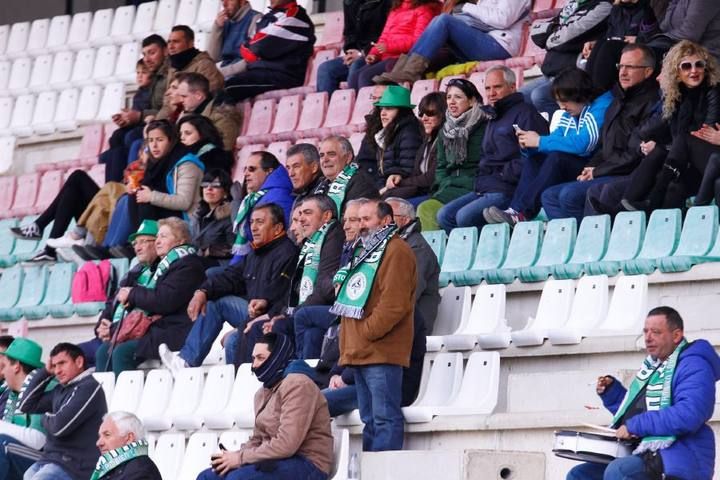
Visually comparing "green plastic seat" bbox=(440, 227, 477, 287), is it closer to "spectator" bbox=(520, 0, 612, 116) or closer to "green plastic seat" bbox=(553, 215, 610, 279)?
"green plastic seat" bbox=(553, 215, 610, 279)

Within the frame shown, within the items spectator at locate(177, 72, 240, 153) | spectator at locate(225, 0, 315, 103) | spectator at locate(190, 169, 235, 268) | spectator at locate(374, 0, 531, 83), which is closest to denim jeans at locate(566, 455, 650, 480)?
spectator at locate(190, 169, 235, 268)

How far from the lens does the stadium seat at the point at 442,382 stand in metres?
9.26

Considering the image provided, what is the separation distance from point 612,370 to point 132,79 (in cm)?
795

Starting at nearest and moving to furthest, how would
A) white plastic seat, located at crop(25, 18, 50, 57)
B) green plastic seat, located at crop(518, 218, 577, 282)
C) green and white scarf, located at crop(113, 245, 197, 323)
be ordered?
1. green plastic seat, located at crop(518, 218, 577, 282)
2. green and white scarf, located at crop(113, 245, 197, 323)
3. white plastic seat, located at crop(25, 18, 50, 57)

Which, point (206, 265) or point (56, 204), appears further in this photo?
point (56, 204)

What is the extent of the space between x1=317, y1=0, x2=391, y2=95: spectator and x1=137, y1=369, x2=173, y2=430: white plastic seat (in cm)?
363

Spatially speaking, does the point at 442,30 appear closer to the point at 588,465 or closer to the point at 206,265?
the point at 206,265

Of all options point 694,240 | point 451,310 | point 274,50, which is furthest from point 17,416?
point 274,50

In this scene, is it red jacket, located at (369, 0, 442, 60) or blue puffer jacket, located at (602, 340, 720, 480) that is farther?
red jacket, located at (369, 0, 442, 60)

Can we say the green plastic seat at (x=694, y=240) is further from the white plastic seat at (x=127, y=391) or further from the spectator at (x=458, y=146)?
the white plastic seat at (x=127, y=391)

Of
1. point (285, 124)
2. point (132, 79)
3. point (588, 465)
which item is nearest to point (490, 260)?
point (588, 465)

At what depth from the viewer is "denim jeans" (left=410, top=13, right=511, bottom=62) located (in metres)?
12.9

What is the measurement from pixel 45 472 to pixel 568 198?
3142 mm

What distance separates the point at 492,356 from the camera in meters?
9.23
